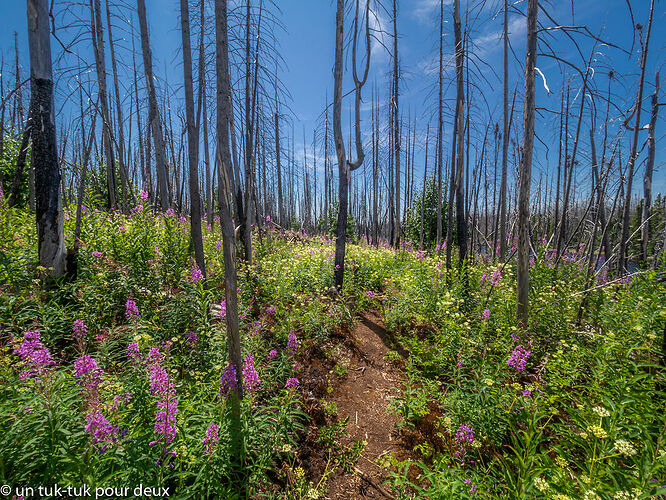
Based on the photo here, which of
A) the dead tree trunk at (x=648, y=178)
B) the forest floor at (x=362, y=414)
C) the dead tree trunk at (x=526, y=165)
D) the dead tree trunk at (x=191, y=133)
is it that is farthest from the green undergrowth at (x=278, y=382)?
the dead tree trunk at (x=648, y=178)

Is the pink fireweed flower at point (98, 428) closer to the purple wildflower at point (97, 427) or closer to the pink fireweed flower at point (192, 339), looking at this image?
the purple wildflower at point (97, 427)

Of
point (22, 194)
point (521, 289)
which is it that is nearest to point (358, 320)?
point (521, 289)

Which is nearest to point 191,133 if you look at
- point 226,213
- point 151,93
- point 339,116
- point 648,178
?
point 151,93

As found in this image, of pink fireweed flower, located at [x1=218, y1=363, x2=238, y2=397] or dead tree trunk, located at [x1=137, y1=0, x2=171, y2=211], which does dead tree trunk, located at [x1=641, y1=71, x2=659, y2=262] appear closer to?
pink fireweed flower, located at [x1=218, y1=363, x2=238, y2=397]

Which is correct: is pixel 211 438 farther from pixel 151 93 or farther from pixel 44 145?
pixel 151 93

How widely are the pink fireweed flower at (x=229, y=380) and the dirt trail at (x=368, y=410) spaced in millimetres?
1171

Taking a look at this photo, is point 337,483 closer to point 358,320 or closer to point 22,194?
point 358,320

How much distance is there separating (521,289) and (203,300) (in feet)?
14.0

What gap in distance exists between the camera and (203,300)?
3090mm

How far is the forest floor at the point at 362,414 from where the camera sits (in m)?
2.10

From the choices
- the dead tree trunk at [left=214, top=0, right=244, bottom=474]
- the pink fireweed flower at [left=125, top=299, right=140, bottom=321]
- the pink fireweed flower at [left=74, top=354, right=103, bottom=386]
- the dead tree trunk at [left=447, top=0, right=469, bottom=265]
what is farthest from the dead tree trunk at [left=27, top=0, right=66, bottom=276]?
the dead tree trunk at [left=447, top=0, right=469, bottom=265]

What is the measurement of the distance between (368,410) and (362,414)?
10cm

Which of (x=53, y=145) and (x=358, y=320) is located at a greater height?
(x=53, y=145)

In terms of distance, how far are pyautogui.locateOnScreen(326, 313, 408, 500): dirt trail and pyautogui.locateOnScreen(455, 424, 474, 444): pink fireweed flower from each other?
574mm
